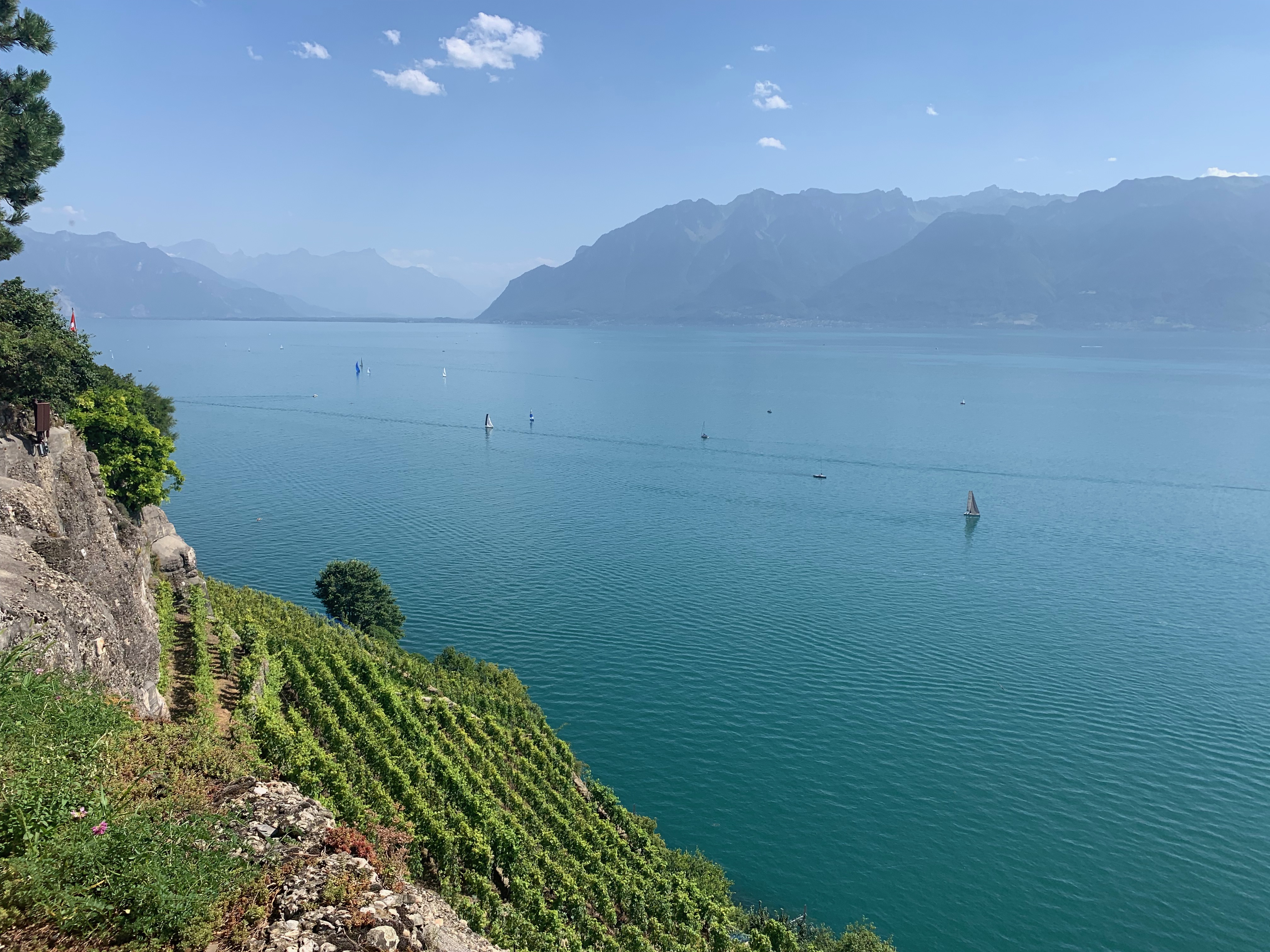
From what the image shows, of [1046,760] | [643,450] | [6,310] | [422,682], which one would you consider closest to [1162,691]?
[1046,760]

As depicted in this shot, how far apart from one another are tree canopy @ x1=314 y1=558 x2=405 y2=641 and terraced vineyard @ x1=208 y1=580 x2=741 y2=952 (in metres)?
9.14

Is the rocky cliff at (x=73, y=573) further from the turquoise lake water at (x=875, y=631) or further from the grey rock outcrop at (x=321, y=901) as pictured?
the turquoise lake water at (x=875, y=631)

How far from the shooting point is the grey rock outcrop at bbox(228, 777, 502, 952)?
45.6 feet

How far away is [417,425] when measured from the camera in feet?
448

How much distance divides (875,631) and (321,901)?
4867 cm

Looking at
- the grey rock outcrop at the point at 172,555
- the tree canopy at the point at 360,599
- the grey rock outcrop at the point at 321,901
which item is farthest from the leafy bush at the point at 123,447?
the grey rock outcrop at the point at 321,901

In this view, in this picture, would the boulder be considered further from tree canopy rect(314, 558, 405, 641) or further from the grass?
tree canopy rect(314, 558, 405, 641)

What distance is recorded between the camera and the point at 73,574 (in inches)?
956

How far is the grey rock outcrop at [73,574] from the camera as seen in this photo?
19312mm

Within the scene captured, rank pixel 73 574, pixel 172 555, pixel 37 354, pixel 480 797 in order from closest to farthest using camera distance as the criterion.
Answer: pixel 73 574 → pixel 480 797 → pixel 37 354 → pixel 172 555

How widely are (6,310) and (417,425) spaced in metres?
101

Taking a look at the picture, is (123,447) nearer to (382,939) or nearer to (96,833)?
(96,833)

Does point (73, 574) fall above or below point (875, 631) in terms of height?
above

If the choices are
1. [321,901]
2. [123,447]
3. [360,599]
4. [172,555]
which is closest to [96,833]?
[321,901]
